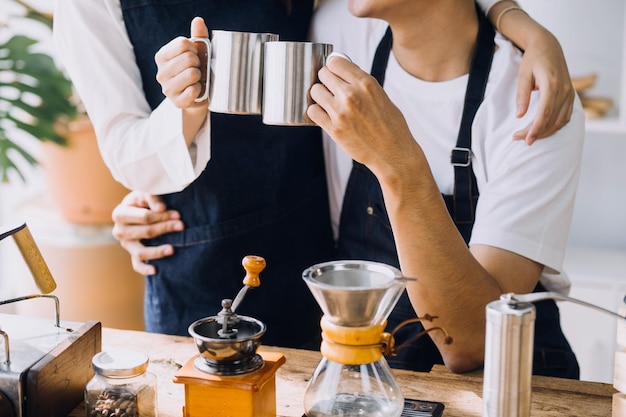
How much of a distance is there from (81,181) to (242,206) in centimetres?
135

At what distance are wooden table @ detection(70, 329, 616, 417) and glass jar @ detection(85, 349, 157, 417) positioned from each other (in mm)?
75

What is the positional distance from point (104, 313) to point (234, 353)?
79.5 inches

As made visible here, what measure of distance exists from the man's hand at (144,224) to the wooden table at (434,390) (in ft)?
1.28

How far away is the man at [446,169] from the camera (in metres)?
1.42

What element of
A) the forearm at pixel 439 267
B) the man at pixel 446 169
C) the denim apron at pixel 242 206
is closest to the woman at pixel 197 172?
the denim apron at pixel 242 206

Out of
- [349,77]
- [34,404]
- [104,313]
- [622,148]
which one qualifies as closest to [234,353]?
[34,404]

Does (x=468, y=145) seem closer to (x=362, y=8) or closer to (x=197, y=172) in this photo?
(x=362, y=8)

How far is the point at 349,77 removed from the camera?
1.36 m

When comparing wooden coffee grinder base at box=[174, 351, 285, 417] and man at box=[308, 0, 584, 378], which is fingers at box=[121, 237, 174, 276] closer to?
man at box=[308, 0, 584, 378]

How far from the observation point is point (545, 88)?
160 cm

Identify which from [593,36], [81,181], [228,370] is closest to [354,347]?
[228,370]

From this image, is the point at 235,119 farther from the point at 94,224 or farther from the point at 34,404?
the point at 94,224

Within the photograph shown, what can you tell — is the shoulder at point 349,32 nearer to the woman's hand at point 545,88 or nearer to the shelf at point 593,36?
the woman's hand at point 545,88

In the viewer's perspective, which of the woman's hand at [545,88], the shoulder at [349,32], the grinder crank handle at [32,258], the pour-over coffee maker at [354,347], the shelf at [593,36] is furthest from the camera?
the shelf at [593,36]
